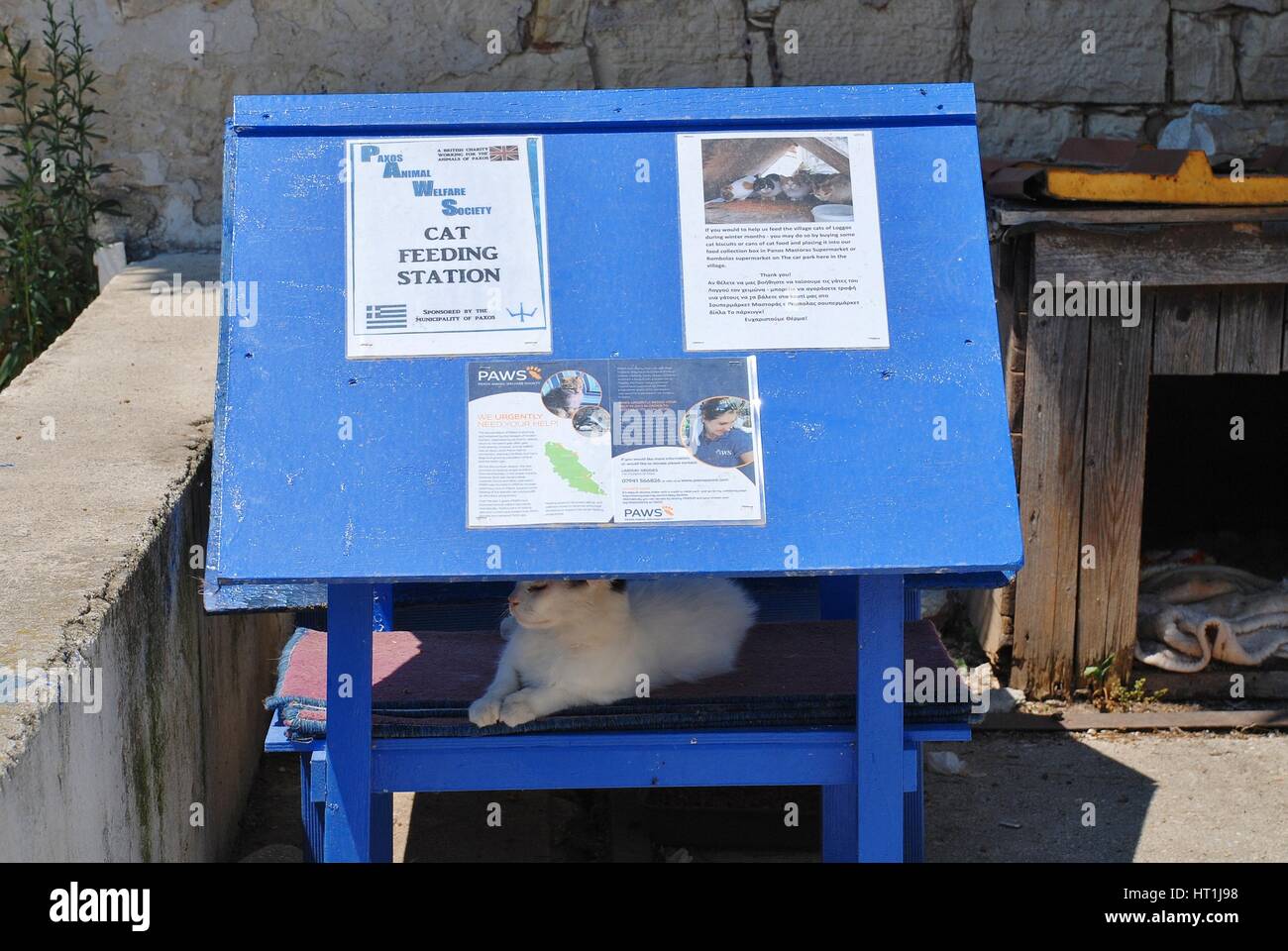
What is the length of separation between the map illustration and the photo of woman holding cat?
0.19 meters

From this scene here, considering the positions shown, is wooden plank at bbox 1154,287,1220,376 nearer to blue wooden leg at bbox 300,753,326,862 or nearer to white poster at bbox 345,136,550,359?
white poster at bbox 345,136,550,359

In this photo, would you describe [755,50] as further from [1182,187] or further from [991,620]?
[991,620]

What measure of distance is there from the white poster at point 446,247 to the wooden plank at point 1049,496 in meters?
2.20

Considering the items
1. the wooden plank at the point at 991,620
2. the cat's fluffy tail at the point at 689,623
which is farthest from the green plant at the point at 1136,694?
the cat's fluffy tail at the point at 689,623

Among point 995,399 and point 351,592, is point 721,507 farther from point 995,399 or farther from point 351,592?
point 351,592

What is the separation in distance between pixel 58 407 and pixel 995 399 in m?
2.65

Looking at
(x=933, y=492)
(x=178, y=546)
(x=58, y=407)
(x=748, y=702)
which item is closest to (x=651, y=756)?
(x=748, y=702)

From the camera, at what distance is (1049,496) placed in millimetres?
4566

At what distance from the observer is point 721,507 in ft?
8.46

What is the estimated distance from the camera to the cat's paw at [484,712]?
2.86m

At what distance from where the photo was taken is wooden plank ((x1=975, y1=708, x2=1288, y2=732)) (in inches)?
182

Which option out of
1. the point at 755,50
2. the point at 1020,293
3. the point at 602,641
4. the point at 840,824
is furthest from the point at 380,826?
the point at 755,50

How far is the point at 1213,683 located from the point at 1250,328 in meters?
1.18

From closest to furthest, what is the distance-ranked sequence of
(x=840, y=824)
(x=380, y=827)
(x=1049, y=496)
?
(x=380, y=827), (x=840, y=824), (x=1049, y=496)
